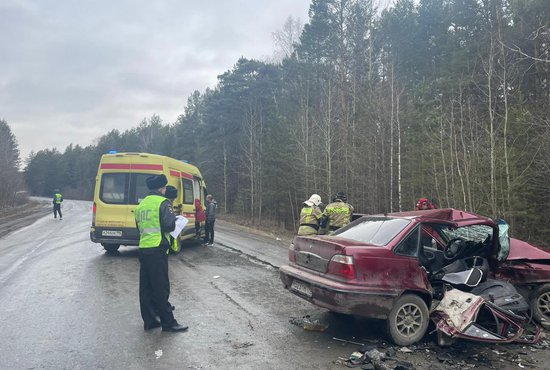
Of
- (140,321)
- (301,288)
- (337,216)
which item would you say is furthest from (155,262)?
(337,216)

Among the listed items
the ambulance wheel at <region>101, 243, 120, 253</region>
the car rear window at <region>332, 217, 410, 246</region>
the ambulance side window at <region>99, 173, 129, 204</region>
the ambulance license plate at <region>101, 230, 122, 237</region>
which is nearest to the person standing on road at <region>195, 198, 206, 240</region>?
the ambulance wheel at <region>101, 243, 120, 253</region>

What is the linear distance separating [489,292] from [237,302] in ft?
12.1

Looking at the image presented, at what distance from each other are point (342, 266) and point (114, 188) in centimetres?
847

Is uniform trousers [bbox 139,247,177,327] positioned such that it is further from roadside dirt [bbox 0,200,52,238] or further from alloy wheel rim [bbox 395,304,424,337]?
roadside dirt [bbox 0,200,52,238]

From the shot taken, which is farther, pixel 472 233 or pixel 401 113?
pixel 401 113

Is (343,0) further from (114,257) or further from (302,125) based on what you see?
(114,257)

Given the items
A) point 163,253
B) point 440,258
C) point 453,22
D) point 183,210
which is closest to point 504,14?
point 453,22

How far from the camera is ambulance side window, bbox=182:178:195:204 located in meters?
14.1

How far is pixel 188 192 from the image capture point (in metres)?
14.6

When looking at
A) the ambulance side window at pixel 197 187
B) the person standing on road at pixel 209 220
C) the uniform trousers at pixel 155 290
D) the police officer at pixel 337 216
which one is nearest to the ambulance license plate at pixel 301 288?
the uniform trousers at pixel 155 290

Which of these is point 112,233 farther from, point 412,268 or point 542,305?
point 542,305

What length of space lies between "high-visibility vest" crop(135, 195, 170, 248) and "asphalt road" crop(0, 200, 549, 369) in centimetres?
110

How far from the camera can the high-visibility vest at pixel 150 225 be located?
19.0ft

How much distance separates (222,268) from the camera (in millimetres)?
10797
